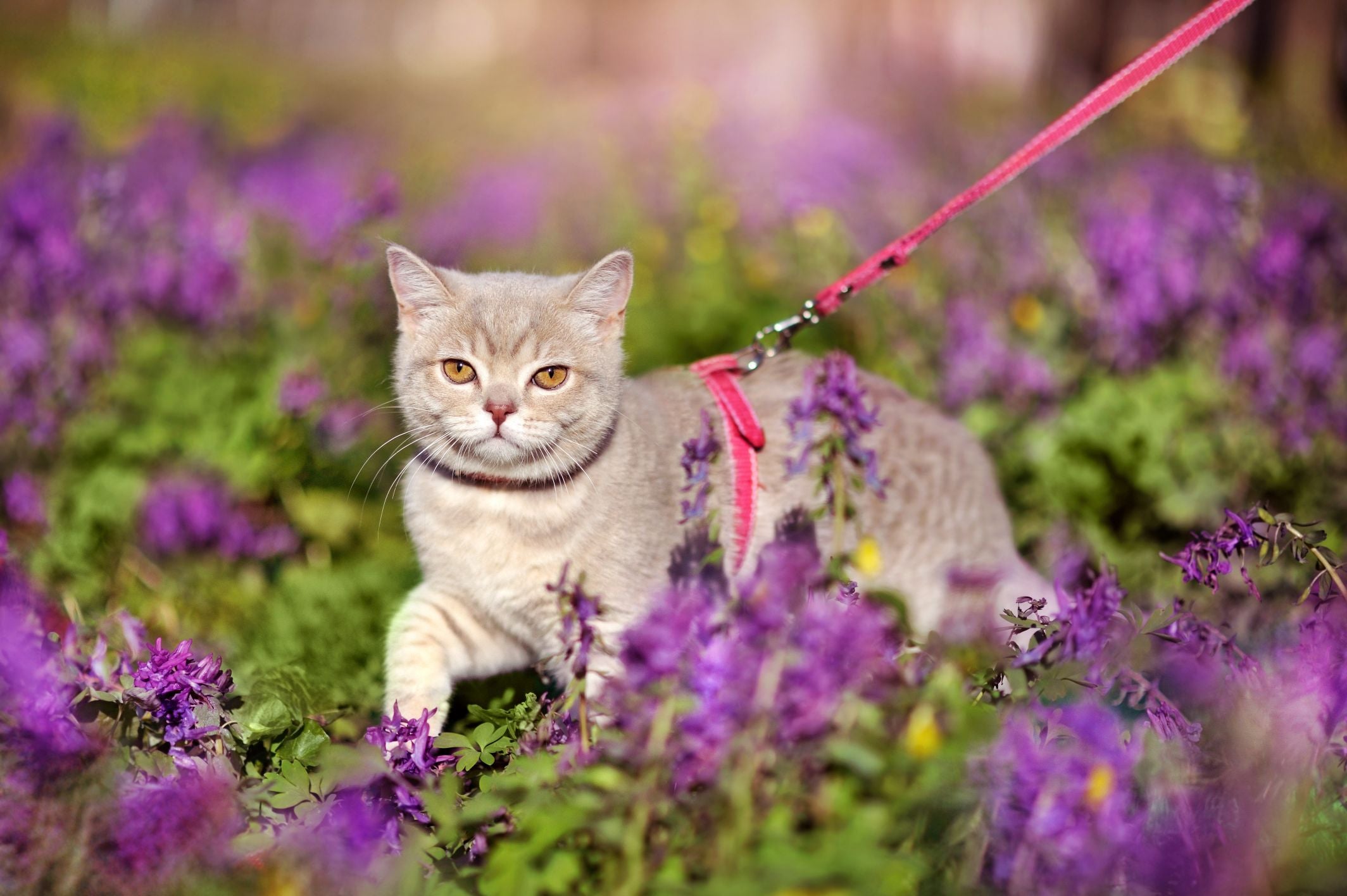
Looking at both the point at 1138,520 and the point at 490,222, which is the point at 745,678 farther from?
the point at 490,222

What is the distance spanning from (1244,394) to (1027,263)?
130 centimetres

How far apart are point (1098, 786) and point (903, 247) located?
1.67 metres

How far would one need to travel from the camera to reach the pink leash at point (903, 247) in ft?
8.67

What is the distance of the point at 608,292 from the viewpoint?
2.82 meters

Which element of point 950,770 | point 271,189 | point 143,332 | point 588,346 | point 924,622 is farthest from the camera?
point 271,189

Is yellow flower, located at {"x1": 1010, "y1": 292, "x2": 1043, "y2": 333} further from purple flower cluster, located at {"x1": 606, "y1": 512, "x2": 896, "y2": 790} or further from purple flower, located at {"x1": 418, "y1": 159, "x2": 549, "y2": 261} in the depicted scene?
purple flower cluster, located at {"x1": 606, "y1": 512, "x2": 896, "y2": 790}

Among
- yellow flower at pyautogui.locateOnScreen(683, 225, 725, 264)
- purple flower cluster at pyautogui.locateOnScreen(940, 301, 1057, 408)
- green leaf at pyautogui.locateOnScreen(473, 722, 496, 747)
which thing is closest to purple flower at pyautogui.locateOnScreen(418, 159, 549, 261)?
yellow flower at pyautogui.locateOnScreen(683, 225, 725, 264)

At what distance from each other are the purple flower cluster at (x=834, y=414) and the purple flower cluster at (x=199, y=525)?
8.04ft

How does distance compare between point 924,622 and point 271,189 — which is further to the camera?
point 271,189

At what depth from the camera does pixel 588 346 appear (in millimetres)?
2812

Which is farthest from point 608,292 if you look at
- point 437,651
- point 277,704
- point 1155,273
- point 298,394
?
point 1155,273

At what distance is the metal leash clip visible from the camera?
294cm

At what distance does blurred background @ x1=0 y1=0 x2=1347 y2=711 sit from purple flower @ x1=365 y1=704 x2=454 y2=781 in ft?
2.90

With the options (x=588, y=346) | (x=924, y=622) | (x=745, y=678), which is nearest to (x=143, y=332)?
(x=588, y=346)
